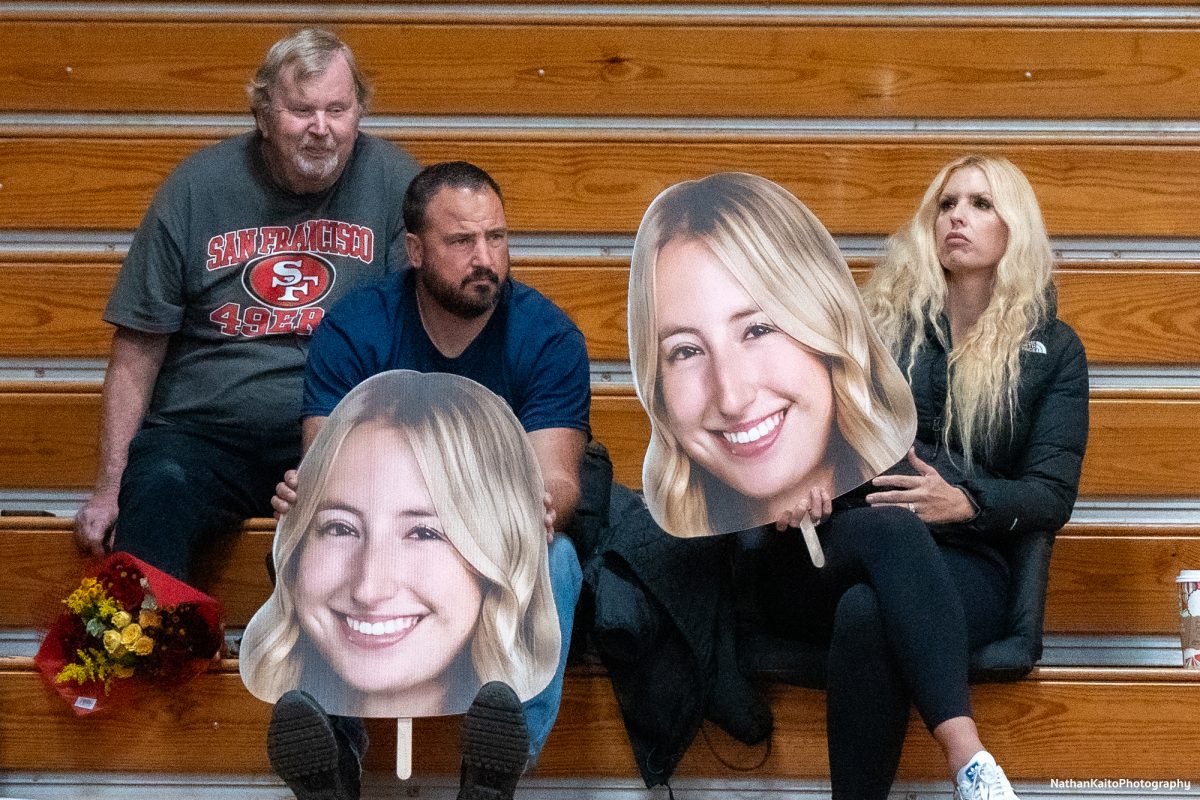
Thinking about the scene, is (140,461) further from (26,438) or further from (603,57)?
(603,57)

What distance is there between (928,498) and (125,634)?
0.90 metres

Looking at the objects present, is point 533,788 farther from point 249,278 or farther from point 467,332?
point 249,278

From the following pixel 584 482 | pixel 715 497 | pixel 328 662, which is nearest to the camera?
pixel 328 662

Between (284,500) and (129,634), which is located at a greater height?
(284,500)

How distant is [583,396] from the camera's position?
1.78 metres

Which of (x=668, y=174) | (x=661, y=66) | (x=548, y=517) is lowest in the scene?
(x=548, y=517)

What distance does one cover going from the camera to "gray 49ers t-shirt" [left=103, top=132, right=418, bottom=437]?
2.00m

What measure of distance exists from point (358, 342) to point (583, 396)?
263mm

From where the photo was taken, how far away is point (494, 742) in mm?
1513

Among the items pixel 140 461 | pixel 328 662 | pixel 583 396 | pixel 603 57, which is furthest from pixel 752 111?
pixel 328 662

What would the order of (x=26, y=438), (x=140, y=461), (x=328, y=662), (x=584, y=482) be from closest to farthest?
(x=328, y=662) → (x=584, y=482) → (x=140, y=461) → (x=26, y=438)

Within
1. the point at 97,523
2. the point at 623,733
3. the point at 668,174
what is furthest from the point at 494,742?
the point at 668,174

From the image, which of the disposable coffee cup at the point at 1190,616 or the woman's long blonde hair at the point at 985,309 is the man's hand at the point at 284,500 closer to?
the woman's long blonde hair at the point at 985,309

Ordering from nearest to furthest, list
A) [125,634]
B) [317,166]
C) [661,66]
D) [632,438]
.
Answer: [125,634] < [317,166] < [632,438] < [661,66]
